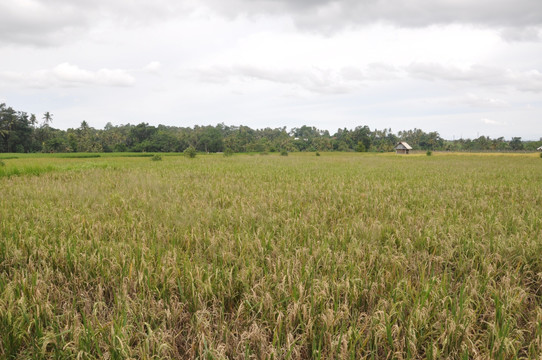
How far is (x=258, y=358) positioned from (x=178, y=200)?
7248mm

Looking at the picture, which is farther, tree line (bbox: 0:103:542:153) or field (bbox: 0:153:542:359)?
tree line (bbox: 0:103:542:153)

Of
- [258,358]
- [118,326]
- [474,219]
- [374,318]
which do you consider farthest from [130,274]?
[474,219]

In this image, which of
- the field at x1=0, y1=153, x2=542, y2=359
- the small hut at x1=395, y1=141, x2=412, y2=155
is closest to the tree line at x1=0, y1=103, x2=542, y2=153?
the small hut at x1=395, y1=141, x2=412, y2=155

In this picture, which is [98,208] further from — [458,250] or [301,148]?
[301,148]

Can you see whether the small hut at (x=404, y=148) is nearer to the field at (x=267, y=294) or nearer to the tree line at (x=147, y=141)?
the tree line at (x=147, y=141)

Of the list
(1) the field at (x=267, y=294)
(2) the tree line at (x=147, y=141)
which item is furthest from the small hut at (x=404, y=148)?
(1) the field at (x=267, y=294)

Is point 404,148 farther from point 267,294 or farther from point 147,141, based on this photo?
point 267,294

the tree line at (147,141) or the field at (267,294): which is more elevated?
the tree line at (147,141)

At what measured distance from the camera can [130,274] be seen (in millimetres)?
3625

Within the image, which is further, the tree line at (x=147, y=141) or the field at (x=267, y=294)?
the tree line at (x=147, y=141)

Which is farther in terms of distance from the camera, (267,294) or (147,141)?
(147,141)

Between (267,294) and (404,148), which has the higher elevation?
(404,148)

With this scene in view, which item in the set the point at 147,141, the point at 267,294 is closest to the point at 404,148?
the point at 147,141

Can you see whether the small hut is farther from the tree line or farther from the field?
the field
